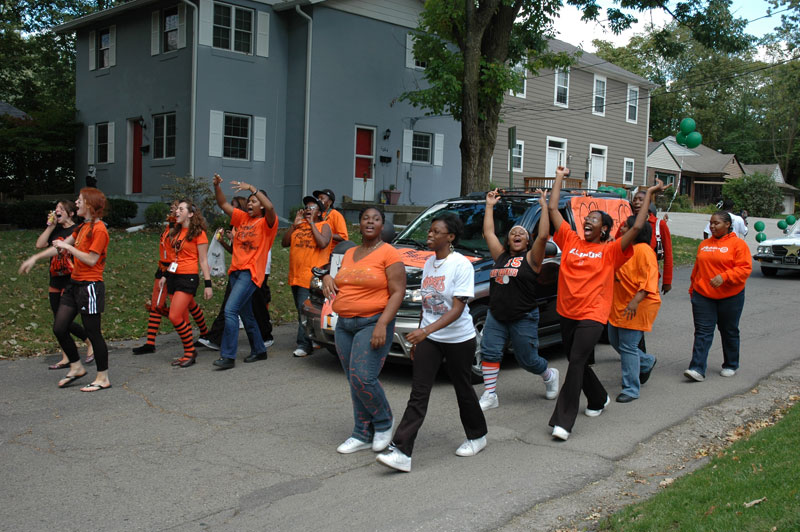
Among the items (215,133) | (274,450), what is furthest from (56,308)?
(215,133)

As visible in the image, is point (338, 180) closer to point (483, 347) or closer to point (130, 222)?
point (130, 222)

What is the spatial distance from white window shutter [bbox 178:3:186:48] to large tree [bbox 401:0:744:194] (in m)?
6.80

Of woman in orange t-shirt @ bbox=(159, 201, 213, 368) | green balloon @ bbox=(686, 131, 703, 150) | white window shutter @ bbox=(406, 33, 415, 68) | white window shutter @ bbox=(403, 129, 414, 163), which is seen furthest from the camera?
white window shutter @ bbox=(403, 129, 414, 163)

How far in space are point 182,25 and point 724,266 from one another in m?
18.1

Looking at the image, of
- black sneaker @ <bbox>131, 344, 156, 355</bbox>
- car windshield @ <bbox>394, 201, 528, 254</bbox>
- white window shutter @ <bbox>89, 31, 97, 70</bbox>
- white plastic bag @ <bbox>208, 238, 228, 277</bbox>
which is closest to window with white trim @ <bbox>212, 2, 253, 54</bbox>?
white window shutter @ <bbox>89, 31, 97, 70</bbox>

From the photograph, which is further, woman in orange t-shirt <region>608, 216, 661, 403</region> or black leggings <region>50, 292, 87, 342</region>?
black leggings <region>50, 292, 87, 342</region>

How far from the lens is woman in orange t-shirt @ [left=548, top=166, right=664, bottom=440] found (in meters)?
5.79

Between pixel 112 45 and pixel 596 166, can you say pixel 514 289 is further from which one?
pixel 596 166

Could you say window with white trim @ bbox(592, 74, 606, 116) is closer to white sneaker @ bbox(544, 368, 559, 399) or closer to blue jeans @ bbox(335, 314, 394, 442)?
white sneaker @ bbox(544, 368, 559, 399)

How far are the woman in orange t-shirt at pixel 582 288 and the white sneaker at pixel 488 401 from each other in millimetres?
757

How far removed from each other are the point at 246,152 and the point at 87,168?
767 centimetres

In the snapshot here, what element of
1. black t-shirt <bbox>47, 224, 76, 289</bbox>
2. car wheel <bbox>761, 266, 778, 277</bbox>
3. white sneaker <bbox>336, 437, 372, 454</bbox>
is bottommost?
white sneaker <bbox>336, 437, 372, 454</bbox>

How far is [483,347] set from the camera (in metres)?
6.55

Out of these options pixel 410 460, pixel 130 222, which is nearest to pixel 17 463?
pixel 410 460
